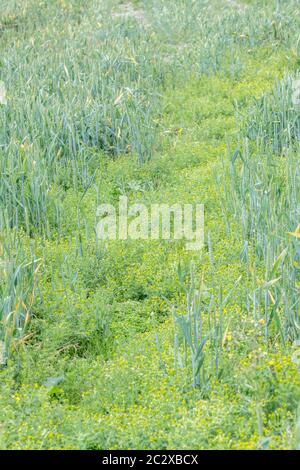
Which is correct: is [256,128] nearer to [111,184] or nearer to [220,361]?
[111,184]

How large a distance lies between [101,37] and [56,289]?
6.18 m

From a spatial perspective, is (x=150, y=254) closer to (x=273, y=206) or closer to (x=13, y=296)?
(x=273, y=206)

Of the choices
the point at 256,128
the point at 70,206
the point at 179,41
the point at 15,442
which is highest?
the point at 179,41

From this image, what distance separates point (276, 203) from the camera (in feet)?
12.9


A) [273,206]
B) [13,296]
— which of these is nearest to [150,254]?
[273,206]

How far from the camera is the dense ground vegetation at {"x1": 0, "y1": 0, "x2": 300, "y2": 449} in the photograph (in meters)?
2.89

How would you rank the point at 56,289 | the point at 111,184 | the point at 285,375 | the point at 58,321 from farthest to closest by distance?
the point at 111,184 → the point at 56,289 → the point at 58,321 → the point at 285,375

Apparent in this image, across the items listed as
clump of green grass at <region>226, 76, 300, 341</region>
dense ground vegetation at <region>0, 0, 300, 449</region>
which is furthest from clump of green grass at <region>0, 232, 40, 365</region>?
clump of green grass at <region>226, 76, 300, 341</region>

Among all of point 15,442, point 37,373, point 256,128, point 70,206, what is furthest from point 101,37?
point 15,442

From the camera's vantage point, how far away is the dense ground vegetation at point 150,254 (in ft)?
9.50

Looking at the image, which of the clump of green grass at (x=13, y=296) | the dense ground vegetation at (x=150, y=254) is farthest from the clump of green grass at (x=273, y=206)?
the clump of green grass at (x=13, y=296)

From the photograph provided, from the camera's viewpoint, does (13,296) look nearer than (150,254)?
Yes

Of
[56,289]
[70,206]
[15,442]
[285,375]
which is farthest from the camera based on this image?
[70,206]

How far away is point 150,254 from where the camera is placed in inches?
175
